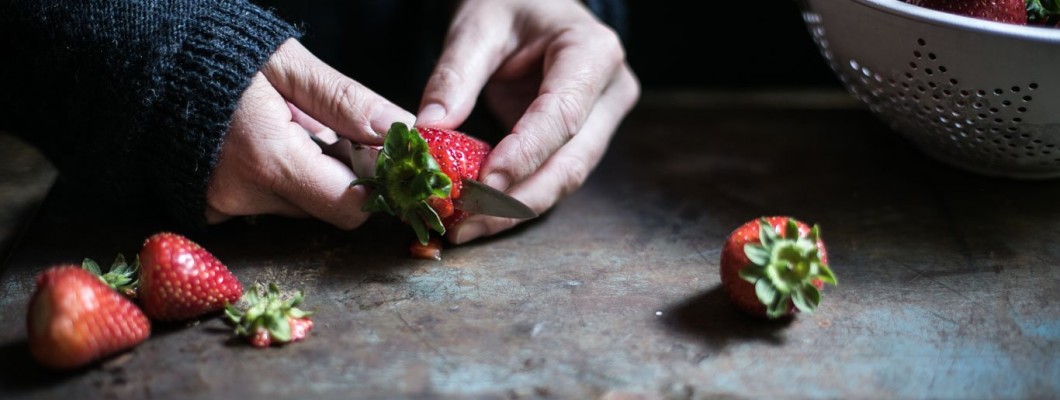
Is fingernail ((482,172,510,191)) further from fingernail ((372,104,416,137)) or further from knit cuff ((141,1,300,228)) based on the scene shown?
knit cuff ((141,1,300,228))

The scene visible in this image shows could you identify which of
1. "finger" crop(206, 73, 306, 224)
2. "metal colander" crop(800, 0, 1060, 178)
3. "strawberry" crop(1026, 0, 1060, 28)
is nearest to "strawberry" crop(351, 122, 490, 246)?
"finger" crop(206, 73, 306, 224)

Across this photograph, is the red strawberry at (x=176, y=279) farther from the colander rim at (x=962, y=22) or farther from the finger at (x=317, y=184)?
the colander rim at (x=962, y=22)

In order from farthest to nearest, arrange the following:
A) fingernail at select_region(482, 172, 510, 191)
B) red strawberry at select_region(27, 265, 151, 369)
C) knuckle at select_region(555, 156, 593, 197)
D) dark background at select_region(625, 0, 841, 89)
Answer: dark background at select_region(625, 0, 841, 89), knuckle at select_region(555, 156, 593, 197), fingernail at select_region(482, 172, 510, 191), red strawberry at select_region(27, 265, 151, 369)

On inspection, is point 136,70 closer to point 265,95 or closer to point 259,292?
point 265,95

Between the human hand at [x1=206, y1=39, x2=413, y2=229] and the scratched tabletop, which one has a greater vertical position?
the human hand at [x1=206, y1=39, x2=413, y2=229]

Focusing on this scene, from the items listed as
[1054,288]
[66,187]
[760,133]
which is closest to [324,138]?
[66,187]

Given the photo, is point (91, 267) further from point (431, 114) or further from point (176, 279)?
point (431, 114)

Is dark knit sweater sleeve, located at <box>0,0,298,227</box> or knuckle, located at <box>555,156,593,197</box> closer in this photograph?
dark knit sweater sleeve, located at <box>0,0,298,227</box>
